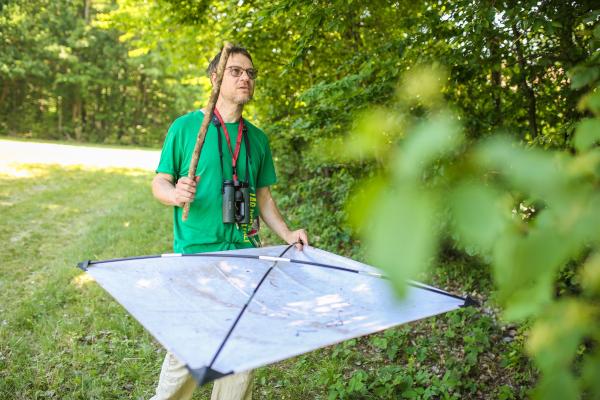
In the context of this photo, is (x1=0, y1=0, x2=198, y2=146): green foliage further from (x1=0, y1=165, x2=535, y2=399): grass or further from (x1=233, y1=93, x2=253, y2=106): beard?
(x1=233, y1=93, x2=253, y2=106): beard

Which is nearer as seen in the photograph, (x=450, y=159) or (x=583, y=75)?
(x=450, y=159)

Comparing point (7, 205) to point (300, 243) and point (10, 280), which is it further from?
point (300, 243)

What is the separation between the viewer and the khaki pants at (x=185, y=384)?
8.16 ft

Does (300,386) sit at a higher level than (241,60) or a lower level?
lower

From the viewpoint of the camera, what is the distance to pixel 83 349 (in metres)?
4.04

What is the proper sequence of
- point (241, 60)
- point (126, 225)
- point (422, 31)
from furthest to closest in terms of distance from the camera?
point (126, 225)
point (422, 31)
point (241, 60)

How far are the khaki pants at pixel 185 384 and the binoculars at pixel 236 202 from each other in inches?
33.1

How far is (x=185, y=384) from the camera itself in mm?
2553

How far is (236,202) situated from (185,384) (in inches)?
41.7

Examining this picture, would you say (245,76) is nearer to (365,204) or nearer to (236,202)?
(236,202)

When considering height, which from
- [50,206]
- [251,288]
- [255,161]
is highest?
[255,161]

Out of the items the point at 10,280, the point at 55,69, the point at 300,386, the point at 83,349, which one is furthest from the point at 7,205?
the point at 55,69

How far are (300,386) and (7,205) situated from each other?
8210mm

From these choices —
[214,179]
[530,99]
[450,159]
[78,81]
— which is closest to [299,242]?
[214,179]
